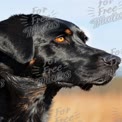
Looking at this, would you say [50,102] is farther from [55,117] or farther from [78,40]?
[55,117]

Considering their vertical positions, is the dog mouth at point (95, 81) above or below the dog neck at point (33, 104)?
above

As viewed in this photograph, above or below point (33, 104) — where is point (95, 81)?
above

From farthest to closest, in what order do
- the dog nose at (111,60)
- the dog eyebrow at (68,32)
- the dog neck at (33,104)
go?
1. the dog eyebrow at (68,32)
2. the dog neck at (33,104)
3. the dog nose at (111,60)

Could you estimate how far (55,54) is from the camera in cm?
755

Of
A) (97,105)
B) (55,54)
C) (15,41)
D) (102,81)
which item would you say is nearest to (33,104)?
(55,54)

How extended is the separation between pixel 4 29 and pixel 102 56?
54.8 inches

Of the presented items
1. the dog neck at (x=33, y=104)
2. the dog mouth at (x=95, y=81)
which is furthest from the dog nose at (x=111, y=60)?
the dog neck at (x=33, y=104)

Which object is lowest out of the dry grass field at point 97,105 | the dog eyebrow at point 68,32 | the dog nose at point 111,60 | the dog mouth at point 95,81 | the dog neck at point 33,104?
the dry grass field at point 97,105

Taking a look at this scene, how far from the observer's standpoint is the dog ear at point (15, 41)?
7371mm

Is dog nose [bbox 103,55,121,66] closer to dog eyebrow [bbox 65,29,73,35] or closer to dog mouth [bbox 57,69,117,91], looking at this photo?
dog mouth [bbox 57,69,117,91]

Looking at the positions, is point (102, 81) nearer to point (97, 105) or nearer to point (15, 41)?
point (15, 41)

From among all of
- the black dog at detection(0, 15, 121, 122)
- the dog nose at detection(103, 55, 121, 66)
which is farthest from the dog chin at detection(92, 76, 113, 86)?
the dog nose at detection(103, 55, 121, 66)

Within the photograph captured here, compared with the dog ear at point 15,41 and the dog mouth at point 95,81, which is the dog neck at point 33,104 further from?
the dog ear at point 15,41

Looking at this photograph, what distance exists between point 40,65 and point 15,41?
1.57 feet
